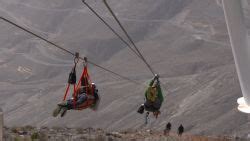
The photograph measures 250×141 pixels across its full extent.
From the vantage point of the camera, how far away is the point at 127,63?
8594 centimetres

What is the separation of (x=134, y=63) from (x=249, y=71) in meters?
75.6

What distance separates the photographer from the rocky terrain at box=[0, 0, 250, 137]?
208ft

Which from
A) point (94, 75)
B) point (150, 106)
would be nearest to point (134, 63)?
point (94, 75)

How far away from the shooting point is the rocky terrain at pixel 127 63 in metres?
63.5

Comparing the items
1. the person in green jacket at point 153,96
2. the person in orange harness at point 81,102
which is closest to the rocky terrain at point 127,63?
the person in green jacket at point 153,96

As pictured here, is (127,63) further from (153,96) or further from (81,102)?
(81,102)

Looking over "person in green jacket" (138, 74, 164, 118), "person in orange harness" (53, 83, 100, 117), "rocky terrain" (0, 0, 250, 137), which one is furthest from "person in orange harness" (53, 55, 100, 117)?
"rocky terrain" (0, 0, 250, 137)

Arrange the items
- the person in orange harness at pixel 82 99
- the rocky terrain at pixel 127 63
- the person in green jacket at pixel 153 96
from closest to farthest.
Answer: the person in orange harness at pixel 82 99 → the person in green jacket at pixel 153 96 → the rocky terrain at pixel 127 63

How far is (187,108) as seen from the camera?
208 ft

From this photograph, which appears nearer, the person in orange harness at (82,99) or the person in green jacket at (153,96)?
the person in orange harness at (82,99)

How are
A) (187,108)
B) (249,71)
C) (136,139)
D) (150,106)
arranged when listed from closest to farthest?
(249,71) → (150,106) → (136,139) → (187,108)

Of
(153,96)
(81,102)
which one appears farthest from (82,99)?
(153,96)

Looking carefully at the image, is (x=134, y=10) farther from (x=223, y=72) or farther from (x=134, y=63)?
(x=223, y=72)

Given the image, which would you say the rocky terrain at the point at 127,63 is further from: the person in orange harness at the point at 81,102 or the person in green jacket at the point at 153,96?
the person in orange harness at the point at 81,102
